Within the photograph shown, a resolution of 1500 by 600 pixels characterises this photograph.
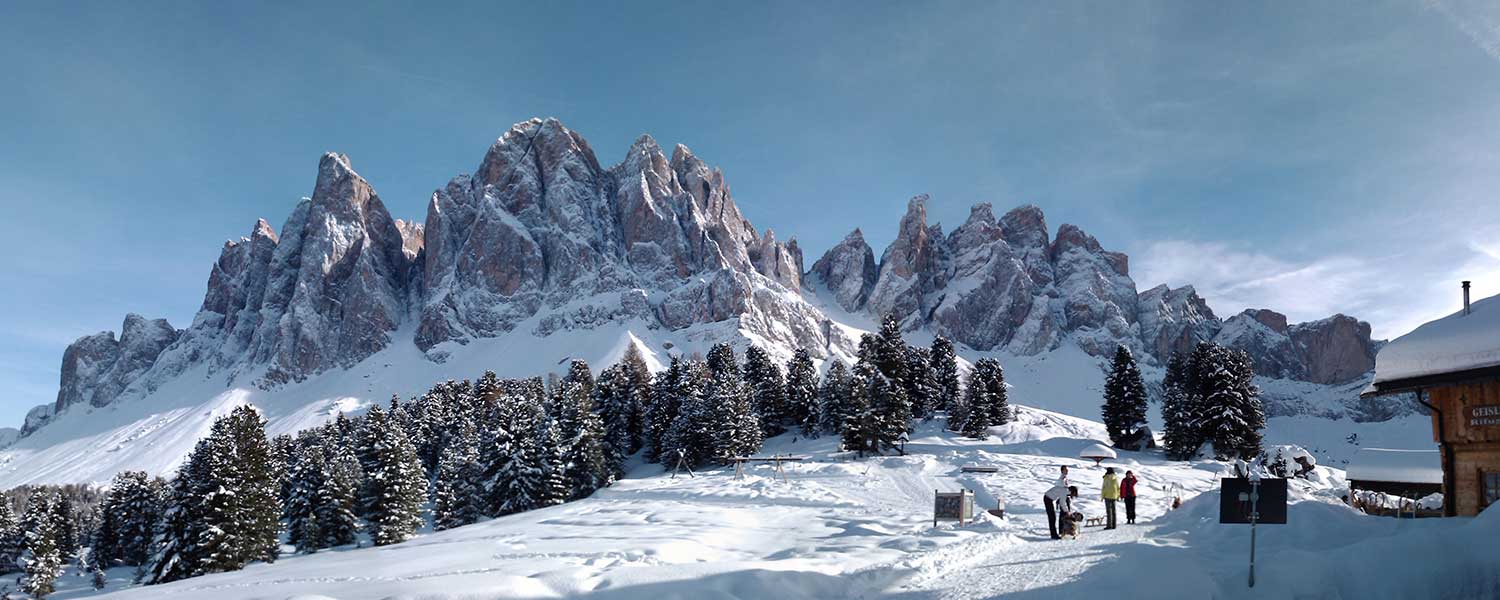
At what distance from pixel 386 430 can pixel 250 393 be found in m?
160

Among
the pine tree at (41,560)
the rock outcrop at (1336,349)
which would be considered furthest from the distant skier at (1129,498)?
the rock outcrop at (1336,349)

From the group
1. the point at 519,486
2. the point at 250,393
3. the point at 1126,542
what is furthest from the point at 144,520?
the point at 250,393

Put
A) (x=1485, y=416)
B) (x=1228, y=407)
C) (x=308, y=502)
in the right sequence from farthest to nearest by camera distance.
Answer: (x=1228, y=407) < (x=308, y=502) < (x=1485, y=416)

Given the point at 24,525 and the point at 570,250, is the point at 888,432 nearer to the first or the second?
the point at 24,525

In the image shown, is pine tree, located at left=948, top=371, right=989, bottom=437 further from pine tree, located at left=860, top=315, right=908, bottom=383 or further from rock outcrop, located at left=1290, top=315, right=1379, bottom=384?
rock outcrop, located at left=1290, top=315, right=1379, bottom=384

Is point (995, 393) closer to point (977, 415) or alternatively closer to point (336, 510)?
point (977, 415)

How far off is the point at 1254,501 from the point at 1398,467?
2399cm

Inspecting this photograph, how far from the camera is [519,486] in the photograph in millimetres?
46781

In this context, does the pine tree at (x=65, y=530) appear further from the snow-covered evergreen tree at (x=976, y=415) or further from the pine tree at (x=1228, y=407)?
the pine tree at (x=1228, y=407)

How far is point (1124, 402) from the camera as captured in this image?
6075cm

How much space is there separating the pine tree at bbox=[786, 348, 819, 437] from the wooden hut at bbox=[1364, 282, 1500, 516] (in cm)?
5233

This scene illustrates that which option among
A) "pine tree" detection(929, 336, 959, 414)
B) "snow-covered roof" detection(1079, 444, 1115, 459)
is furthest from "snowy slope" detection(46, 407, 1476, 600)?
"pine tree" detection(929, 336, 959, 414)

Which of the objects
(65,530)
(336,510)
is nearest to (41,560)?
(336,510)

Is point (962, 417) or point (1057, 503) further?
point (962, 417)
